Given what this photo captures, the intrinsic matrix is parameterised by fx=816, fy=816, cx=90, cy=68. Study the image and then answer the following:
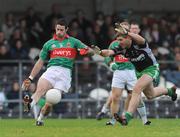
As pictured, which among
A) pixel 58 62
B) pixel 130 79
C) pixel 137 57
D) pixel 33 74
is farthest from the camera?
pixel 130 79

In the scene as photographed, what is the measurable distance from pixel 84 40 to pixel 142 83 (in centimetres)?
1108

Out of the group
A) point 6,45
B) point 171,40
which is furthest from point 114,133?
point 171,40

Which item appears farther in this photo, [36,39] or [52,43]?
[36,39]

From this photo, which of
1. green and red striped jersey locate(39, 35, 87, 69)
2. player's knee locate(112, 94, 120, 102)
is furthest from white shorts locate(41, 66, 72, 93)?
player's knee locate(112, 94, 120, 102)

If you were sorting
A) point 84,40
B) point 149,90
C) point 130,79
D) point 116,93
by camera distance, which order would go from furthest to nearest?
point 84,40 < point 130,79 < point 116,93 < point 149,90

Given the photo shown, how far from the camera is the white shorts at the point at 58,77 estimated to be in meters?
18.9

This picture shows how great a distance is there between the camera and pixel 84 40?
94.5 ft

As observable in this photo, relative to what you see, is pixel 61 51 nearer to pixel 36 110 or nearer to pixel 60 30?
pixel 60 30

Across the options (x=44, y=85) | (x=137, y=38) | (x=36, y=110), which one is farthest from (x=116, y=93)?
(x=36, y=110)

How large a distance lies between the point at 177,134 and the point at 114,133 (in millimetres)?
1208

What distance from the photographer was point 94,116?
26.0 meters

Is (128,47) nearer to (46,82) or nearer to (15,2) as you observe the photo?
(46,82)

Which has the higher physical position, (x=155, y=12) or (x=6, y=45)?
(x=155, y=12)

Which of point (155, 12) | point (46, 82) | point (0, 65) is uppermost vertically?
point (155, 12)
